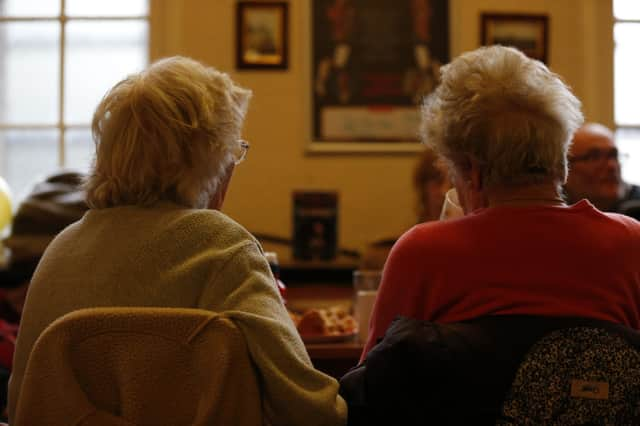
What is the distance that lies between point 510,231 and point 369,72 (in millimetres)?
2672

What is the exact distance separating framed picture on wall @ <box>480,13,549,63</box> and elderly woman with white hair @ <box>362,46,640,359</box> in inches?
100

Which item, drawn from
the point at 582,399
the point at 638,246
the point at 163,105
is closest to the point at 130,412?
the point at 163,105

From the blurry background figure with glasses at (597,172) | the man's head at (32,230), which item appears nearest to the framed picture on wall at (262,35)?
the man's head at (32,230)

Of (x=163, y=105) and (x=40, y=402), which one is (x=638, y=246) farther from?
(x=40, y=402)

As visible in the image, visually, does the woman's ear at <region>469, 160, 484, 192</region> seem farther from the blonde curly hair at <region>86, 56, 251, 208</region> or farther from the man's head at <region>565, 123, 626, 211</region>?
the man's head at <region>565, 123, 626, 211</region>

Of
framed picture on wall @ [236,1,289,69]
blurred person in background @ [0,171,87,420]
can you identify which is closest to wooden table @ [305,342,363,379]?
blurred person in background @ [0,171,87,420]

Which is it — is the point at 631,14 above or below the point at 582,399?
above

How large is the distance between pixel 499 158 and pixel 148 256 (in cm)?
62

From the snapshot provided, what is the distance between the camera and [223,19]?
4043 mm

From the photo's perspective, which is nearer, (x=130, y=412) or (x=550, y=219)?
(x=130, y=412)

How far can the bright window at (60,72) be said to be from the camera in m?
4.23

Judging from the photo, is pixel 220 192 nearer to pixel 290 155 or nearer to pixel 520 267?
pixel 520 267

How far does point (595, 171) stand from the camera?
10.9 feet

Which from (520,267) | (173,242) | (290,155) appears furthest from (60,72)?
(520,267)
